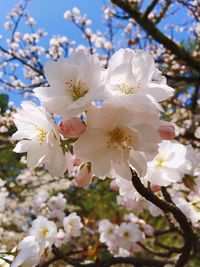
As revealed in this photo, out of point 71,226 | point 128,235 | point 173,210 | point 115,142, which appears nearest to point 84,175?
point 115,142

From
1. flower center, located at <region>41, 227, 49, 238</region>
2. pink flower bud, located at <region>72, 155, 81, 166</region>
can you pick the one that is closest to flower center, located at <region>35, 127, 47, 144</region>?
pink flower bud, located at <region>72, 155, 81, 166</region>

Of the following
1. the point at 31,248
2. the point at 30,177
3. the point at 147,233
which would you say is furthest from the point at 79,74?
the point at 30,177

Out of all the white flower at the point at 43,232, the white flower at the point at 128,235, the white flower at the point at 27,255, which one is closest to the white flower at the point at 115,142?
the white flower at the point at 27,255

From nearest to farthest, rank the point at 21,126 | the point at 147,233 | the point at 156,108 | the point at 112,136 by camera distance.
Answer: the point at 156,108 → the point at 112,136 → the point at 21,126 → the point at 147,233

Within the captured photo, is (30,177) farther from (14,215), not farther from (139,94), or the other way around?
(139,94)

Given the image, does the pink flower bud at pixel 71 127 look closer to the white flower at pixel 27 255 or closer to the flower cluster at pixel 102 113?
the flower cluster at pixel 102 113

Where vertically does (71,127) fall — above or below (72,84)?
below

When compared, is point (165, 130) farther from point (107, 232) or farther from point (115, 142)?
point (107, 232)
